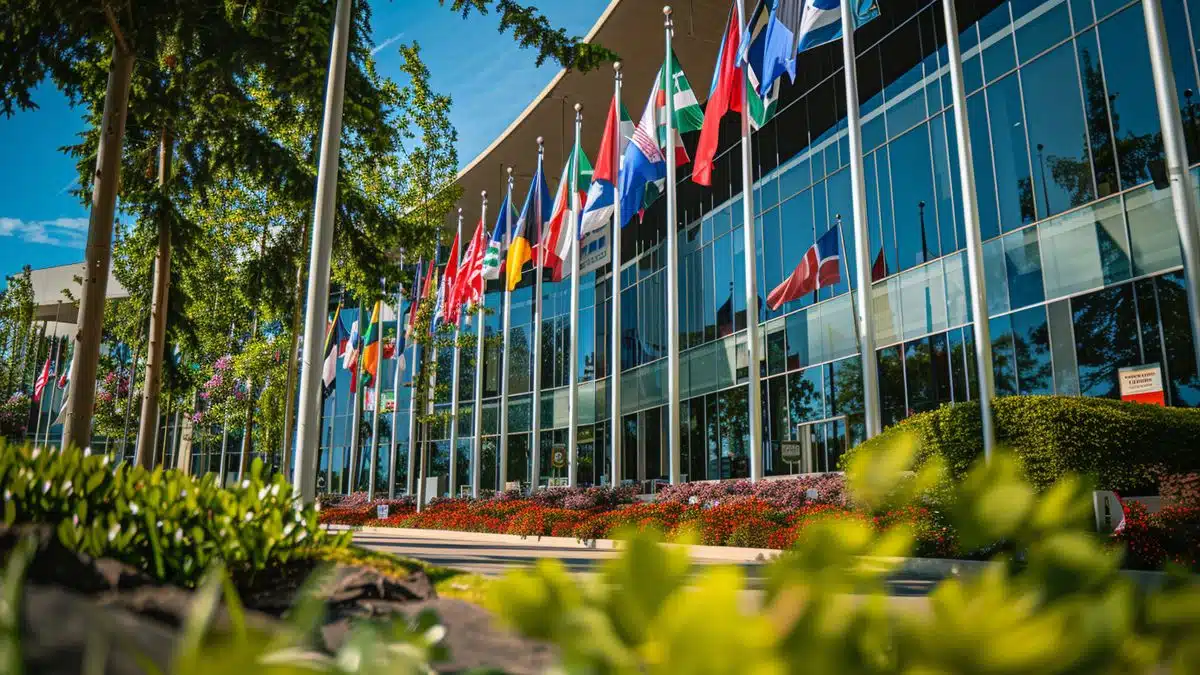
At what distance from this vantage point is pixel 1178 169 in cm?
1310

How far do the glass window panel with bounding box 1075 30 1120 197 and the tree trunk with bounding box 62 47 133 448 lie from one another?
18152mm

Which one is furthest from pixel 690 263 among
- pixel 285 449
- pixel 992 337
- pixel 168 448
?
pixel 168 448

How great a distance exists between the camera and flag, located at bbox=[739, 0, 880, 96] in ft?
56.3

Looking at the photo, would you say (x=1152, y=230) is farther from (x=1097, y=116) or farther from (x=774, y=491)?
(x=774, y=491)

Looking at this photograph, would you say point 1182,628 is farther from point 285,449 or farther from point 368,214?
point 285,449

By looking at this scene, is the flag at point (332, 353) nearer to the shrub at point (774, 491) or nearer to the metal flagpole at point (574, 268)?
the metal flagpole at point (574, 268)

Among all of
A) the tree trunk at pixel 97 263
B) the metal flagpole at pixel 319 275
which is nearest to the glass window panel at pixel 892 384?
the metal flagpole at pixel 319 275

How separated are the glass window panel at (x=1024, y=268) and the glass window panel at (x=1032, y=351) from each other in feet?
1.05

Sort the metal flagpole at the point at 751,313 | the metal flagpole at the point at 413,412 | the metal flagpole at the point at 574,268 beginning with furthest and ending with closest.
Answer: the metal flagpole at the point at 413,412, the metal flagpole at the point at 574,268, the metal flagpole at the point at 751,313

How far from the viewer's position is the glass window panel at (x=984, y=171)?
66.6 feet

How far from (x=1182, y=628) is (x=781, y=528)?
14.7 m

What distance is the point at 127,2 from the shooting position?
36.3ft

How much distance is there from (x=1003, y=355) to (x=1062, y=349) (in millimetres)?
1538

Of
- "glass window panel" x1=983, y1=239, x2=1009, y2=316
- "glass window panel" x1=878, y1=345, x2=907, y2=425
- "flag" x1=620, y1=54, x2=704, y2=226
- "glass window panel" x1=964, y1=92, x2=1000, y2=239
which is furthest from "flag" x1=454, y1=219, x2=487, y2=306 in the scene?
"glass window panel" x1=983, y1=239, x2=1009, y2=316
